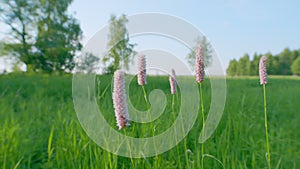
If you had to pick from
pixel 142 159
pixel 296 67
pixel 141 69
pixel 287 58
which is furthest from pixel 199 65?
pixel 287 58

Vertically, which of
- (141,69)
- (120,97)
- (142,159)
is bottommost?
(142,159)

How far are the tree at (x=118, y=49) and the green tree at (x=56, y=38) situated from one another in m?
15.9

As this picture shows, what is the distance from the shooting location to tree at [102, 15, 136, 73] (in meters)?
1.68

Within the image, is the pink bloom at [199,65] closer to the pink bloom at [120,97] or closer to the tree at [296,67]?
the pink bloom at [120,97]

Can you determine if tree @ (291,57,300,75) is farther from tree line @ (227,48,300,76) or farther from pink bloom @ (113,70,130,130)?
pink bloom @ (113,70,130,130)

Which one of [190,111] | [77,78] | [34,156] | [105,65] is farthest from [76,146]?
[190,111]

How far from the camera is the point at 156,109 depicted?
6.80 ft

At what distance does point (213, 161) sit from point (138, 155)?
1.76 ft

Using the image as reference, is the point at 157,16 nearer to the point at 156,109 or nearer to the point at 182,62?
the point at 182,62

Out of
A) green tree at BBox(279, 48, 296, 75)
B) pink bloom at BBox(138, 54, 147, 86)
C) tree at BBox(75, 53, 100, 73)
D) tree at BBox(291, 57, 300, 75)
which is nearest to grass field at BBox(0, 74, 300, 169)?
tree at BBox(75, 53, 100, 73)

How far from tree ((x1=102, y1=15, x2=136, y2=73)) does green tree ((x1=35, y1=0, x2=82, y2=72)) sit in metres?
15.9

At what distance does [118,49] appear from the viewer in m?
1.83

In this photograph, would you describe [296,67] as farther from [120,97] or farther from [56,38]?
[120,97]

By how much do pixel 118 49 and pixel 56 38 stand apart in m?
18.3
